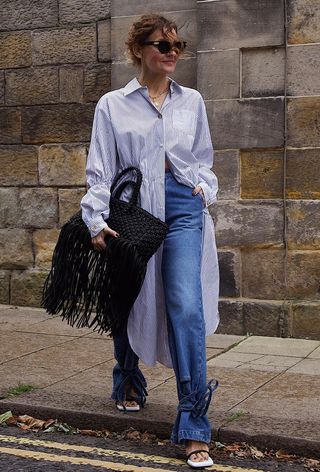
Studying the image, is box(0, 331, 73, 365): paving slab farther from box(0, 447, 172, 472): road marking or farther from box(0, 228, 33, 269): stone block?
box(0, 447, 172, 472): road marking

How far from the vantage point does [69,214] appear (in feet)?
28.5

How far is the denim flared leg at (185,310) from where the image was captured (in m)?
4.49

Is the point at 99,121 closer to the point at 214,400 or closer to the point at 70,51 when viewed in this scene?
the point at 214,400

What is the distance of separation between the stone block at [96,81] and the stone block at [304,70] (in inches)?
72.6

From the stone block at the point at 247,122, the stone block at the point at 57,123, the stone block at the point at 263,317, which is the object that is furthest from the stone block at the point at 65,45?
the stone block at the point at 263,317

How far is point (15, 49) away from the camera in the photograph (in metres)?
8.88

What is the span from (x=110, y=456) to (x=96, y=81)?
15.2 feet

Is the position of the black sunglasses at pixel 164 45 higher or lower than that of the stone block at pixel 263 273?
higher

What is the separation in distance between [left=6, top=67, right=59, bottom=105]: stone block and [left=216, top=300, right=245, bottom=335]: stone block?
2613 mm

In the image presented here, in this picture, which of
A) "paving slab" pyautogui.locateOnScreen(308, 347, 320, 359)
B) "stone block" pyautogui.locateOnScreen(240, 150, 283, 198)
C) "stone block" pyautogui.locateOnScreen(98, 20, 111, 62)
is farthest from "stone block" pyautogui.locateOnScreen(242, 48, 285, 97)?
"paving slab" pyautogui.locateOnScreen(308, 347, 320, 359)

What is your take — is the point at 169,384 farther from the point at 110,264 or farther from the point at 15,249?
the point at 15,249

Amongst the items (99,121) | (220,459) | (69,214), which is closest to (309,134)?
(69,214)

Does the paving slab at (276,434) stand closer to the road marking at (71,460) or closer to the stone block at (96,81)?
the road marking at (71,460)

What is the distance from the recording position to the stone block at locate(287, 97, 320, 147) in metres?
7.37
